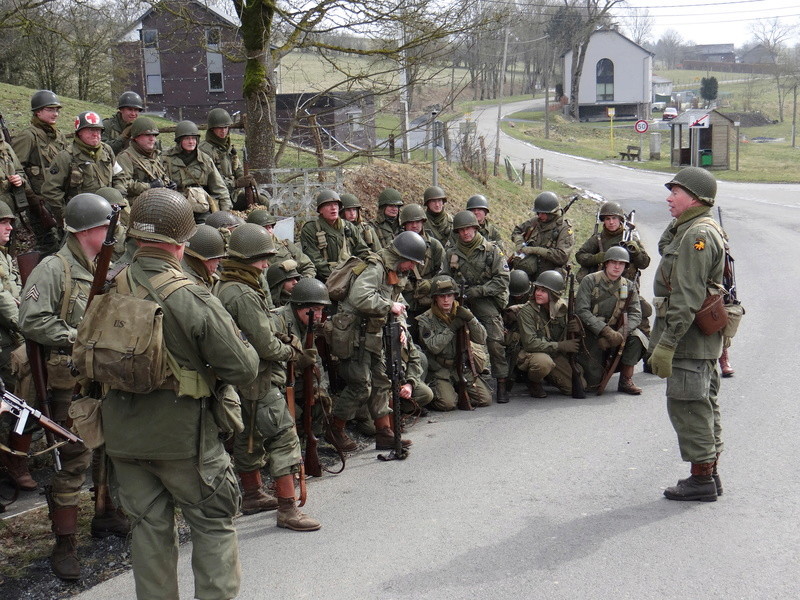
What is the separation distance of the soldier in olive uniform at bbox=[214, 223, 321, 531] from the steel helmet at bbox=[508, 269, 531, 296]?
15.2 feet

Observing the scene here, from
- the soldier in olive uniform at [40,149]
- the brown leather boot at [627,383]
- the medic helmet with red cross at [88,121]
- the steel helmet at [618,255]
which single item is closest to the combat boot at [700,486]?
the brown leather boot at [627,383]

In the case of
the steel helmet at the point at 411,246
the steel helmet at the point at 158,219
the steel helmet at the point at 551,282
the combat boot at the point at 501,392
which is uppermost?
the steel helmet at the point at 158,219

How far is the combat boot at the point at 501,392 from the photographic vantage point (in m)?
10.1

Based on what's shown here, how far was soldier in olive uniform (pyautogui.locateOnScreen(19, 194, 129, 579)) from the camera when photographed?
574 cm

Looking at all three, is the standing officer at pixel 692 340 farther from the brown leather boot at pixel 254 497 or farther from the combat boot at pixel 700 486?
the brown leather boot at pixel 254 497

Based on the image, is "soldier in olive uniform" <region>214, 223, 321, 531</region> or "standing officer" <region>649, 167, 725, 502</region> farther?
"standing officer" <region>649, 167, 725, 502</region>

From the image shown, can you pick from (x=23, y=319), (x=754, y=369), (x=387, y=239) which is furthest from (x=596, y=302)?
(x=23, y=319)

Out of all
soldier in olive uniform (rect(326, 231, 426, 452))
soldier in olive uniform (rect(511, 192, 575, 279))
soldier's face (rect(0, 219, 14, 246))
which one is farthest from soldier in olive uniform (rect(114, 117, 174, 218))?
soldier in olive uniform (rect(511, 192, 575, 279))

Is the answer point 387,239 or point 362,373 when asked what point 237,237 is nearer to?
point 362,373

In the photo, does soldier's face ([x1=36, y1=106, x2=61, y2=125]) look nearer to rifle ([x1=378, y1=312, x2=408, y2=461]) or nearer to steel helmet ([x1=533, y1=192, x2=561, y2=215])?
rifle ([x1=378, y1=312, x2=408, y2=461])

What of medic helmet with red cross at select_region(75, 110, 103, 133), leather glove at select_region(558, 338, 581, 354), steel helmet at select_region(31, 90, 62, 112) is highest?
steel helmet at select_region(31, 90, 62, 112)

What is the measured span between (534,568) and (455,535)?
715 mm

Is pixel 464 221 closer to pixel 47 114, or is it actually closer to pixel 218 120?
pixel 218 120

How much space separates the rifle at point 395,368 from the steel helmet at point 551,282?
2663 mm
